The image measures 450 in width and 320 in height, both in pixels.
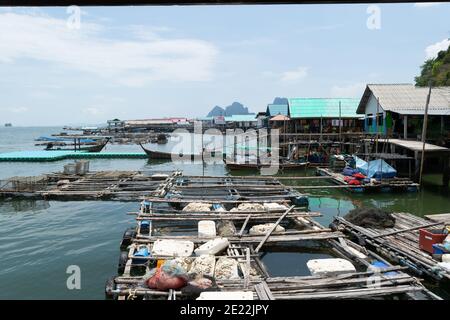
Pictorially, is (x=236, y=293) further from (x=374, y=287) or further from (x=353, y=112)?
(x=353, y=112)

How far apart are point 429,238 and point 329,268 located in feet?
10.5

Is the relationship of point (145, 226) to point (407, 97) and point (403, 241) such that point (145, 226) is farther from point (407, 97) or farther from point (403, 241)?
point (407, 97)

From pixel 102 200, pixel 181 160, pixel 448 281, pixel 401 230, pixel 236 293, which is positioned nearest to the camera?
pixel 236 293

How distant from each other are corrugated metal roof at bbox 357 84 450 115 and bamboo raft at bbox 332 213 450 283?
13.9 m

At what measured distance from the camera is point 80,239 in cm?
1294

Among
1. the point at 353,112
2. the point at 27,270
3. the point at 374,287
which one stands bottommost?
the point at 27,270

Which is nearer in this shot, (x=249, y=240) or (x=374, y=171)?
(x=249, y=240)

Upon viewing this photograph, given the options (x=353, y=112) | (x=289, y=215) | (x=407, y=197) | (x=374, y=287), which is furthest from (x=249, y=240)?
(x=353, y=112)

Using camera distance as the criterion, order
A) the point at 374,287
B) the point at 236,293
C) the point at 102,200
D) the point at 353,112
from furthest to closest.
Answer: the point at 353,112 < the point at 102,200 < the point at 374,287 < the point at 236,293

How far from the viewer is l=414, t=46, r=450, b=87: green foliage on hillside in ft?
106

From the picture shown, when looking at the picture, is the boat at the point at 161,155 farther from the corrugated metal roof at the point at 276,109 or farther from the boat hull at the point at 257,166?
the corrugated metal roof at the point at 276,109

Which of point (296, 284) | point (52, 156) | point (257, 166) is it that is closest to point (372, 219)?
point (296, 284)

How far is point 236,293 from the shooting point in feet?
21.7

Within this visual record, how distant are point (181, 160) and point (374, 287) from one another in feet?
103
